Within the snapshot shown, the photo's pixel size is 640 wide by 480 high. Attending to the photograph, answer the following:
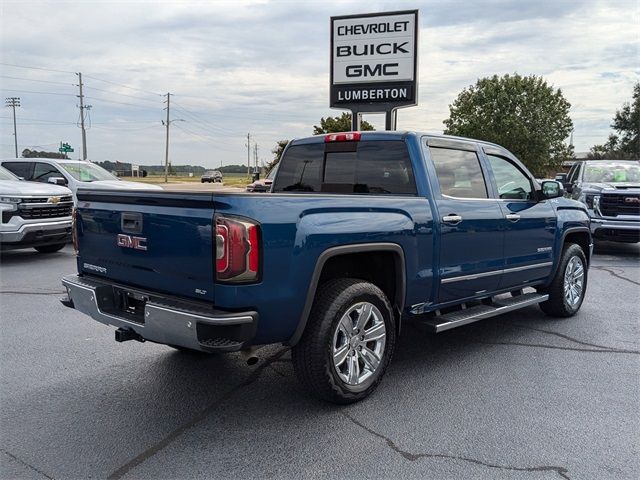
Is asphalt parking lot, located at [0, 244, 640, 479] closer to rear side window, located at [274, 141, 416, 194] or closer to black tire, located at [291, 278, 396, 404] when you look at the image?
black tire, located at [291, 278, 396, 404]

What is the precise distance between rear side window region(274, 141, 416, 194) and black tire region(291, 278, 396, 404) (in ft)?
3.68

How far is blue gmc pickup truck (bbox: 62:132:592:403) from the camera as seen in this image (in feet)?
10.5

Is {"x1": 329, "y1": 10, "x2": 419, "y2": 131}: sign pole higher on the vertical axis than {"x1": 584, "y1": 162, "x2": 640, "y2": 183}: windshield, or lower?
higher

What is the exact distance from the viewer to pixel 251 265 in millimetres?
3184

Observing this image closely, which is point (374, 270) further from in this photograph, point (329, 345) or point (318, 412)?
point (318, 412)

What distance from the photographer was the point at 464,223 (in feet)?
15.0

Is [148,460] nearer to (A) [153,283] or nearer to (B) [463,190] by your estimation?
(A) [153,283]

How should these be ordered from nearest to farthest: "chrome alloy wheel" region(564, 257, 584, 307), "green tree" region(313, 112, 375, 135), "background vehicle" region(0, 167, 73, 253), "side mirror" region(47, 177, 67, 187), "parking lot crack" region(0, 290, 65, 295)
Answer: "chrome alloy wheel" region(564, 257, 584, 307), "parking lot crack" region(0, 290, 65, 295), "background vehicle" region(0, 167, 73, 253), "side mirror" region(47, 177, 67, 187), "green tree" region(313, 112, 375, 135)

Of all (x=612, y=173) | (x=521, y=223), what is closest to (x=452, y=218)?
(x=521, y=223)

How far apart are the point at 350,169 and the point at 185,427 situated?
2573mm

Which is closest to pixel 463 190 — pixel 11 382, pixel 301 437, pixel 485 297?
pixel 485 297

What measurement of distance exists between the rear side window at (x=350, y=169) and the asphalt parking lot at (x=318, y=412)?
1551mm

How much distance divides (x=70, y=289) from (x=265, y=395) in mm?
1649

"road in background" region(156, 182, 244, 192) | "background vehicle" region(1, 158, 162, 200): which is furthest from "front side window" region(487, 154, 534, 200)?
"background vehicle" region(1, 158, 162, 200)
